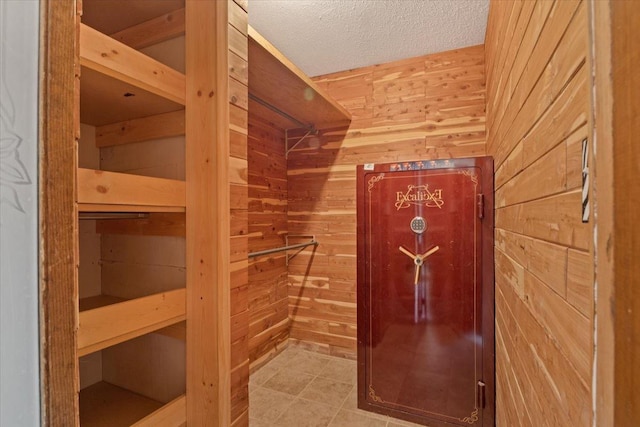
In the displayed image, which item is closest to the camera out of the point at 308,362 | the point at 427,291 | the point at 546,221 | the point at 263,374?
the point at 546,221

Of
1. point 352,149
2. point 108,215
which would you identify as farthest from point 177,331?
point 352,149

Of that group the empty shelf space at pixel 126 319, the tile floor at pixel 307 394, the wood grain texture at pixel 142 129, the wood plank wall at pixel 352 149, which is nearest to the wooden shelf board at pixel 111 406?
the empty shelf space at pixel 126 319

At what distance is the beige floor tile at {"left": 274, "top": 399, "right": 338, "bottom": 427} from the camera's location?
1.98 metres

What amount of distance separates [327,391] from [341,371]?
344 mm

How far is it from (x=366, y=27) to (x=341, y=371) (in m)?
2.96

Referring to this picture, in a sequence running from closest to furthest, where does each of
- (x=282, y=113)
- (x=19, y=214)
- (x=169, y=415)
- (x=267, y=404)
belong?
(x=19, y=214), (x=169, y=415), (x=267, y=404), (x=282, y=113)

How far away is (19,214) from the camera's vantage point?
350 mm

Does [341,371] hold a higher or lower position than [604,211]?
lower

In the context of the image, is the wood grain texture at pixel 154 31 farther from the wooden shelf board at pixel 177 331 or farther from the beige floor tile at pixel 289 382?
the beige floor tile at pixel 289 382

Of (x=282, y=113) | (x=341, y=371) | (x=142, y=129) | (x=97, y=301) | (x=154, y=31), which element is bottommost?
(x=341, y=371)

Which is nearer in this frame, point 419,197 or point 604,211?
point 604,211

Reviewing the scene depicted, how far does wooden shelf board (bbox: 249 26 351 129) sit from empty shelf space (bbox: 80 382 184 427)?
1858 mm

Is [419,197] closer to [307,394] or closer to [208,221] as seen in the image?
[208,221]

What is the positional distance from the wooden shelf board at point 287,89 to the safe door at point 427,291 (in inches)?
30.7
